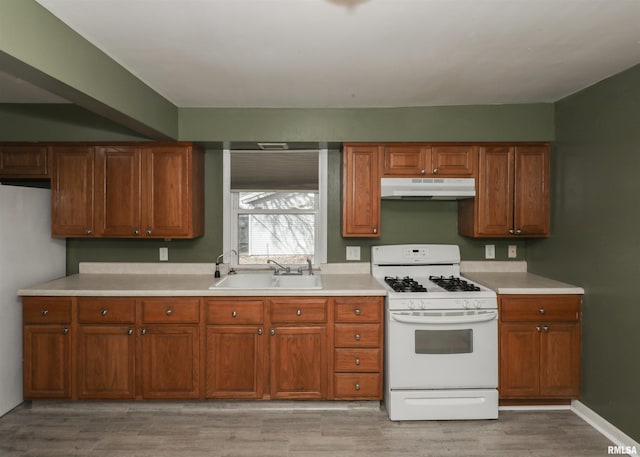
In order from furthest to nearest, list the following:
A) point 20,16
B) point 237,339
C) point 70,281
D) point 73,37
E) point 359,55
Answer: point 70,281
point 237,339
point 359,55
point 73,37
point 20,16

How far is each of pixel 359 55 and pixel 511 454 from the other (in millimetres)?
2563

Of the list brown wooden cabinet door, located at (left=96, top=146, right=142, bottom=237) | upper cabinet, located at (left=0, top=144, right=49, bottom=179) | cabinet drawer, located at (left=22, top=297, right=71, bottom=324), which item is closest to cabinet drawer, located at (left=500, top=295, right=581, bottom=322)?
brown wooden cabinet door, located at (left=96, top=146, right=142, bottom=237)

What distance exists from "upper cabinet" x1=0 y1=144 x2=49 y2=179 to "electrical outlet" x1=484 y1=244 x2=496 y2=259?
3825 millimetres

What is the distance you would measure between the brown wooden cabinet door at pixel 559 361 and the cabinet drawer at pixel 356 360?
3.99ft

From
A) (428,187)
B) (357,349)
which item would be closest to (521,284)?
(428,187)

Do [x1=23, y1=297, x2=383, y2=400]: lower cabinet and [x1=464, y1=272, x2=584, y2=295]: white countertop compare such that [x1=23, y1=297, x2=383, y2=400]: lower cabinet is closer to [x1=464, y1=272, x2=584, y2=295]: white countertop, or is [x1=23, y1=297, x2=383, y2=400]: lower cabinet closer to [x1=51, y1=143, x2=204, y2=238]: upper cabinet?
[x1=51, y1=143, x2=204, y2=238]: upper cabinet

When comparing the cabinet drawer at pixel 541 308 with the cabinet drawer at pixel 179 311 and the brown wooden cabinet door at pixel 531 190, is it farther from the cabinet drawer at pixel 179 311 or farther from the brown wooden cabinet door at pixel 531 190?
the cabinet drawer at pixel 179 311

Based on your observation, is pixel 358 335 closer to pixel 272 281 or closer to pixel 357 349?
pixel 357 349

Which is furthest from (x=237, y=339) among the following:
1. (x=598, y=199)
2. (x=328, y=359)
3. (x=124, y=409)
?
(x=598, y=199)

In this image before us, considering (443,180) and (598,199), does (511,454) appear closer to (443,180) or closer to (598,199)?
(598,199)

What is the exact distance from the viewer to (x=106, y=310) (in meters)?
2.96

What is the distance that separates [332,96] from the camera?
119 inches

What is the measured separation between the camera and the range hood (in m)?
3.31

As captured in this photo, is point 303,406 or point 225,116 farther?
point 225,116
